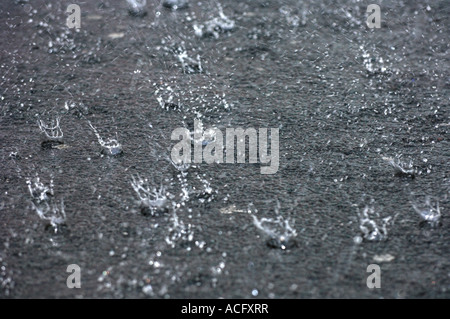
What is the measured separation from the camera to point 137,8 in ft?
10.4

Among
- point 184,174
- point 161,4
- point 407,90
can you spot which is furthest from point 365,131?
point 161,4

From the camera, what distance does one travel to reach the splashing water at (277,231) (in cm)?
189

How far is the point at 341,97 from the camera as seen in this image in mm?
2562

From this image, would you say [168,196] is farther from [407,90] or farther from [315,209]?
[407,90]

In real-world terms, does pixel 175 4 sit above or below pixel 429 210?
above

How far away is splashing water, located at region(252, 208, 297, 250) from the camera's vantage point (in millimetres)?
1886

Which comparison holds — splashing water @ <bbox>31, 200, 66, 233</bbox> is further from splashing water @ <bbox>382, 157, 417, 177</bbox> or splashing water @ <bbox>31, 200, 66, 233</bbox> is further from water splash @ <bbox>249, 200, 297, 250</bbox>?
splashing water @ <bbox>382, 157, 417, 177</bbox>

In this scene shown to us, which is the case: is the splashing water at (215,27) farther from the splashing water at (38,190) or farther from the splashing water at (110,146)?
the splashing water at (38,190)

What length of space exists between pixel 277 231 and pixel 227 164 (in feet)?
1.41

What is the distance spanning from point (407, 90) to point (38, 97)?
174cm

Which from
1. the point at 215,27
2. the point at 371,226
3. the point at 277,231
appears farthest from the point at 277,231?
the point at 215,27

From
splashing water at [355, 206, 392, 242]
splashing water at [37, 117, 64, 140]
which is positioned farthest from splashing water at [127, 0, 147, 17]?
splashing water at [355, 206, 392, 242]

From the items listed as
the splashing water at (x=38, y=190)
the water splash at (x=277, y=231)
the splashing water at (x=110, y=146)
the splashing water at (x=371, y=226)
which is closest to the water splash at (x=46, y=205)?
the splashing water at (x=38, y=190)

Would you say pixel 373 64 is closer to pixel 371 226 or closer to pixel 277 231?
pixel 371 226
